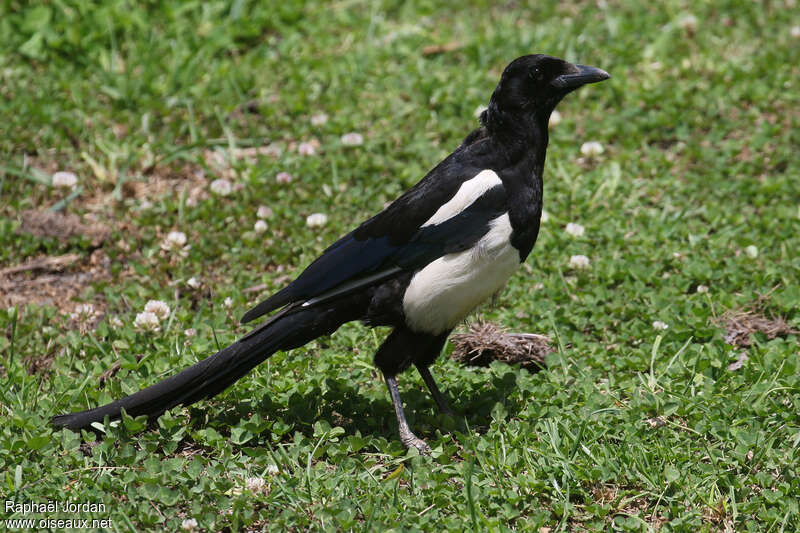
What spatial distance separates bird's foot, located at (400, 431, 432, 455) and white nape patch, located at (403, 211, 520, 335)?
16.3 inches

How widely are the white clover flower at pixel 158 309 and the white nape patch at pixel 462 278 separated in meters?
1.31

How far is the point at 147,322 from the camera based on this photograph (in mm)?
4121

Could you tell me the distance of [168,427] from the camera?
3365mm

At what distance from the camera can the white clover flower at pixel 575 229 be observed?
16.0 feet

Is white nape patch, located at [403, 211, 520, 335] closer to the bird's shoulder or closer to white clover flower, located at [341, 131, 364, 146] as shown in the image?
the bird's shoulder

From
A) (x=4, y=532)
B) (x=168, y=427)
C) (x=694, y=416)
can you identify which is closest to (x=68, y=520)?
(x=4, y=532)

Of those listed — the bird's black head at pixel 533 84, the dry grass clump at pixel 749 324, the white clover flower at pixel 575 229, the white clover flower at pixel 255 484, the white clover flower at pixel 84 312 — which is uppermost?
the bird's black head at pixel 533 84

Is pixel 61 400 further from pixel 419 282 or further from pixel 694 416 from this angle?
pixel 694 416

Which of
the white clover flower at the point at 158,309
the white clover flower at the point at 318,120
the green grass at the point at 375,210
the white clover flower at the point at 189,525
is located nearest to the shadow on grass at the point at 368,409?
the green grass at the point at 375,210

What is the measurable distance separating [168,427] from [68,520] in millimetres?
560

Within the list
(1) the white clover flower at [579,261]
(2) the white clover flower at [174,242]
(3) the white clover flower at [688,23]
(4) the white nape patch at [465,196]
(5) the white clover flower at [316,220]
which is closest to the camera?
(4) the white nape patch at [465,196]

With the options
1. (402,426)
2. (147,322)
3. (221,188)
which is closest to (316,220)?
(221,188)

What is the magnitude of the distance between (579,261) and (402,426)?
5.01 ft

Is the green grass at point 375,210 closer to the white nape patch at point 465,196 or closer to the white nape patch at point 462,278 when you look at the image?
the white nape patch at point 462,278
